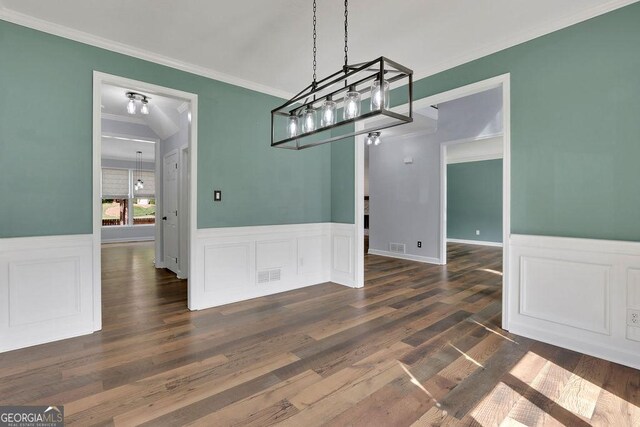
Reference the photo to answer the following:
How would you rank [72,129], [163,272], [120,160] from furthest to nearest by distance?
[120,160] < [163,272] < [72,129]

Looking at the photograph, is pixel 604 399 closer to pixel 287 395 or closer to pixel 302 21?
pixel 287 395

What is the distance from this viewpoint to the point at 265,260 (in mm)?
4023

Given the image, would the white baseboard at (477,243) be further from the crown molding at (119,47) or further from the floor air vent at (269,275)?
the crown molding at (119,47)

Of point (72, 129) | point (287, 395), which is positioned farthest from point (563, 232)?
point (72, 129)

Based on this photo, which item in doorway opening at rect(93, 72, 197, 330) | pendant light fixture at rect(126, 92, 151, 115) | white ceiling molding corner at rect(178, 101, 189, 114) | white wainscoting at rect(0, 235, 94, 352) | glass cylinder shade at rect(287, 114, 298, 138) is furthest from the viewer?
white ceiling molding corner at rect(178, 101, 189, 114)

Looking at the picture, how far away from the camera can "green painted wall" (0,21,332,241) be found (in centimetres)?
A: 254

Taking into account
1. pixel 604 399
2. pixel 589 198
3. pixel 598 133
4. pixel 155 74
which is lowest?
pixel 604 399

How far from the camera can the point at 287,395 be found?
189 centimetres

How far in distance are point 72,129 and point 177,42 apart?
48.3 inches

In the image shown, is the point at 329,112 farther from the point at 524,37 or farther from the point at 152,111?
the point at 152,111

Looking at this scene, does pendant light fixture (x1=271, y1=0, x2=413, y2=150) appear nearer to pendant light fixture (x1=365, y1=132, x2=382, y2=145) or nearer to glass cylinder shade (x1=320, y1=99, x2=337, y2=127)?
glass cylinder shade (x1=320, y1=99, x2=337, y2=127)

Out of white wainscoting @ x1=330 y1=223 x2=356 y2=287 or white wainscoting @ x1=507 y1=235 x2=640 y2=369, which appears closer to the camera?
white wainscoting @ x1=507 y1=235 x2=640 y2=369

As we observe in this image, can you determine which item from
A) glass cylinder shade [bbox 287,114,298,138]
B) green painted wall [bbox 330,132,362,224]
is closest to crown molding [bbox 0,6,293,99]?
green painted wall [bbox 330,132,362,224]

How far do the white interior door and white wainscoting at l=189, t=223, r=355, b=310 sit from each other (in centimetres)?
190
